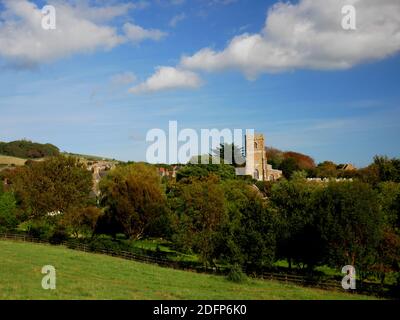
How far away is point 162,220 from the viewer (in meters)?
50.3

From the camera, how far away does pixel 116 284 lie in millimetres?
25062

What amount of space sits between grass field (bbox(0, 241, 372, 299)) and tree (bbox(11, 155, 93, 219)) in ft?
79.9

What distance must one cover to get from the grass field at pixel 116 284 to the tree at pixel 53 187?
958 inches

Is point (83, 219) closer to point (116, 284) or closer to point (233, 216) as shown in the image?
point (233, 216)

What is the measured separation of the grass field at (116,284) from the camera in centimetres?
2070

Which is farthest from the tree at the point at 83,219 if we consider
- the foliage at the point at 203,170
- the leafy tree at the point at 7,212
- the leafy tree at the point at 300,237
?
the foliage at the point at 203,170

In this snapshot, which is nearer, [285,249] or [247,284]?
[247,284]

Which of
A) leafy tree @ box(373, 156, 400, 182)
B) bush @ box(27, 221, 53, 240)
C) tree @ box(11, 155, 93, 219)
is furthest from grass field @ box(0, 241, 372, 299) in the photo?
leafy tree @ box(373, 156, 400, 182)

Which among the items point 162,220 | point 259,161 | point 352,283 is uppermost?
point 259,161

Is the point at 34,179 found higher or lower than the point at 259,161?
lower

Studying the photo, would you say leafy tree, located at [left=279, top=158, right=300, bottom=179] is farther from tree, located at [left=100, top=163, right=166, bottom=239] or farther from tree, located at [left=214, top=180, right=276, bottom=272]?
tree, located at [left=214, top=180, right=276, bottom=272]
